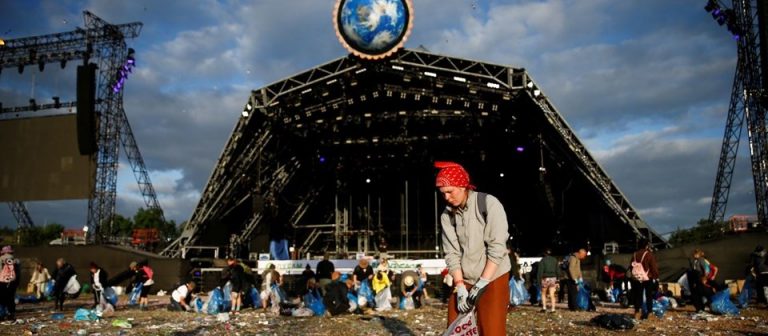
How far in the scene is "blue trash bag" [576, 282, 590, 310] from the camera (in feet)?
43.5

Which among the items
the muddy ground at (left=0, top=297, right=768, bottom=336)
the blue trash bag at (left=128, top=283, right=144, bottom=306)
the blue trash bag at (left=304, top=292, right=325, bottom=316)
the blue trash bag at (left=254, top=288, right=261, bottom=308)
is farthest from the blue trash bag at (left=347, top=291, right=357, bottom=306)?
the blue trash bag at (left=128, top=283, right=144, bottom=306)

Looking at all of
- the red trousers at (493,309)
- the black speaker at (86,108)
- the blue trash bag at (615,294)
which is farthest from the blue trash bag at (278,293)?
the black speaker at (86,108)

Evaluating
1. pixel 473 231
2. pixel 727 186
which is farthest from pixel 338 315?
pixel 727 186

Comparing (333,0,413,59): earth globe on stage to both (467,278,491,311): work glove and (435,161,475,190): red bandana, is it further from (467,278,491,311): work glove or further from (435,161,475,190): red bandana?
(467,278,491,311): work glove

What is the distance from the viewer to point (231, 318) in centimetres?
1205

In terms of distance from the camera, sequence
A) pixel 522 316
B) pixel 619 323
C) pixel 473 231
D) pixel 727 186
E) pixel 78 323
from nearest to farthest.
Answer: pixel 473 231, pixel 619 323, pixel 78 323, pixel 522 316, pixel 727 186

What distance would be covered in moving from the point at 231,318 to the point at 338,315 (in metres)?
2.26

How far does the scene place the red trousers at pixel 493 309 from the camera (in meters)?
3.70

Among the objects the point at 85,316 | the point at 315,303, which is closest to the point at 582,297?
the point at 315,303

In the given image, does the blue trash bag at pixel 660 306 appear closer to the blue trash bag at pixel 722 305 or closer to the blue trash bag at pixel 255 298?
the blue trash bag at pixel 722 305

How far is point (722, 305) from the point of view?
38.0ft

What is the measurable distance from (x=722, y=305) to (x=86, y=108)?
27089 millimetres

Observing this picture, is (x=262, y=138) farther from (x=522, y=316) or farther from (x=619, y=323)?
(x=619, y=323)

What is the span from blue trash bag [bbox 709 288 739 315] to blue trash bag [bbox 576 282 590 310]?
2.54m
